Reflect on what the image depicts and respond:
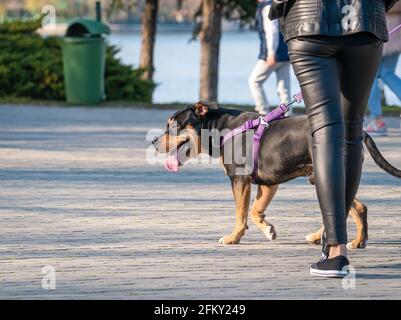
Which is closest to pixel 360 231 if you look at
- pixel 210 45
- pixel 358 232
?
pixel 358 232

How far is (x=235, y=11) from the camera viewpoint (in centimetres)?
2777

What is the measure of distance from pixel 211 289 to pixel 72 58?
15.2 meters

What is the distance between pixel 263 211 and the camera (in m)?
8.48

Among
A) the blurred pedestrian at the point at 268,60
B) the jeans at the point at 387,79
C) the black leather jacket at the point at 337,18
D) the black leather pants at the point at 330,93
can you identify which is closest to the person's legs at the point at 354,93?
the black leather pants at the point at 330,93

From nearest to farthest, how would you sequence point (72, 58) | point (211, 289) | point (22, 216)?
point (211, 289) → point (22, 216) → point (72, 58)

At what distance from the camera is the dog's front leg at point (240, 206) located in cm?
820

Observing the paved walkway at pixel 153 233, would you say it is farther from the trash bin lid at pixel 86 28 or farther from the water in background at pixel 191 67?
the trash bin lid at pixel 86 28

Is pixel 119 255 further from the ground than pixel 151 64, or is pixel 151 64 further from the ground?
pixel 119 255

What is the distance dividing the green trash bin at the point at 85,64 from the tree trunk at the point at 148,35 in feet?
20.7

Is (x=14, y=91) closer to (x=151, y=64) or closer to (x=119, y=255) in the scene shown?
(x=151, y=64)

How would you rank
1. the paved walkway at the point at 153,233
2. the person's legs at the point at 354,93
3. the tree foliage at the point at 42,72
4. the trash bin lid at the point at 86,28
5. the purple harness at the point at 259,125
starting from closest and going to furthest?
the paved walkway at the point at 153,233 → the person's legs at the point at 354,93 → the purple harness at the point at 259,125 → the trash bin lid at the point at 86,28 → the tree foliage at the point at 42,72

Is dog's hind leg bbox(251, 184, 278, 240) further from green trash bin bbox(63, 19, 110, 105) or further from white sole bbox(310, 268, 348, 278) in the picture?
green trash bin bbox(63, 19, 110, 105)
